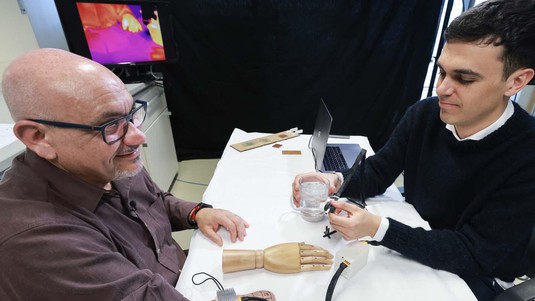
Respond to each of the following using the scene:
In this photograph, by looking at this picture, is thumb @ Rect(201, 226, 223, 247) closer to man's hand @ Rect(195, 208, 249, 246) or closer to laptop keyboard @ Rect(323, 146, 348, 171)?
man's hand @ Rect(195, 208, 249, 246)

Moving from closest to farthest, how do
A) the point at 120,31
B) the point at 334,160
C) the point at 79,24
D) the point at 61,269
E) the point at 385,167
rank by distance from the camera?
1. the point at 61,269
2. the point at 385,167
3. the point at 334,160
4. the point at 79,24
5. the point at 120,31

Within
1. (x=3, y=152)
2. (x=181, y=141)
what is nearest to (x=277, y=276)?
(x=3, y=152)

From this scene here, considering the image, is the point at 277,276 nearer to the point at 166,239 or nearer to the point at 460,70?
the point at 166,239

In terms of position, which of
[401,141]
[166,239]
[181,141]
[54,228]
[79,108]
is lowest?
[181,141]

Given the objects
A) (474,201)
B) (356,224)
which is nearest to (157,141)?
(356,224)

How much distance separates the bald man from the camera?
52 cm

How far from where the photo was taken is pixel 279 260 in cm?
75

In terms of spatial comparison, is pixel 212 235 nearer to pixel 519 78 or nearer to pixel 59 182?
pixel 59 182

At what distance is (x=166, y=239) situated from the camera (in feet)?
3.09

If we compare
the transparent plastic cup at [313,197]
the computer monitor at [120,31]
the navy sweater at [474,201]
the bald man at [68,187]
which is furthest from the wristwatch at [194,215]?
the computer monitor at [120,31]

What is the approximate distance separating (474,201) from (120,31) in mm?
2203

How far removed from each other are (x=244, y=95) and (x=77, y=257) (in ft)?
7.47

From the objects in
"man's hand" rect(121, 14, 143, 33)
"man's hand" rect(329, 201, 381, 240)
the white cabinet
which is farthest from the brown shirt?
"man's hand" rect(121, 14, 143, 33)

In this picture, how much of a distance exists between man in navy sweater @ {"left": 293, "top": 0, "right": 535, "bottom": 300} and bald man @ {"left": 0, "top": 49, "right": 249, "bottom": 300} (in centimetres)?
59
